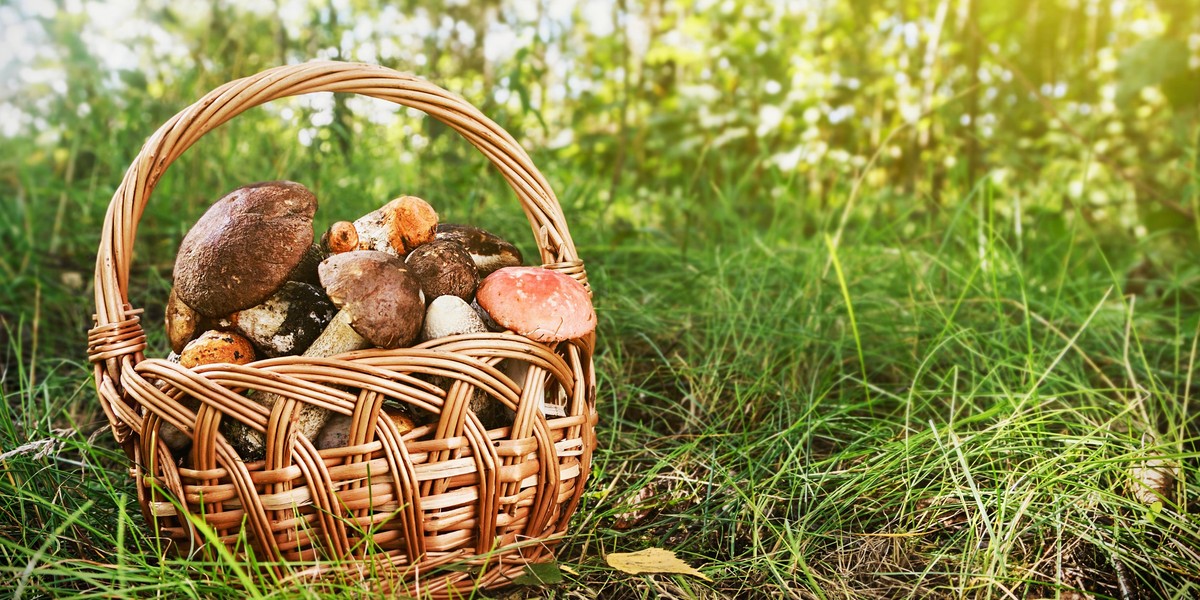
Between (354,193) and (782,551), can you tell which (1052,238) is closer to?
(782,551)

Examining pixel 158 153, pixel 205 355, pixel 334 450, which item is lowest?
pixel 334 450

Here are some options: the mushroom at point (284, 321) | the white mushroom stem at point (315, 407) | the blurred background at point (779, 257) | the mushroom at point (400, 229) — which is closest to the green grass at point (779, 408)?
the blurred background at point (779, 257)

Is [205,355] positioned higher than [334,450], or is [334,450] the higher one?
[205,355]

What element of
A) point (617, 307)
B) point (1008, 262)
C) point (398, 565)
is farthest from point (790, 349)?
point (398, 565)

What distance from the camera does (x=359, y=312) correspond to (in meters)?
1.03

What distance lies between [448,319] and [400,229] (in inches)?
8.8

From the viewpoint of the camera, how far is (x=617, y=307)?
6.93 feet

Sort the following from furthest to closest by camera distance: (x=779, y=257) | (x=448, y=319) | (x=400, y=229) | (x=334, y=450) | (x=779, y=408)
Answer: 1. (x=779, y=257)
2. (x=779, y=408)
3. (x=400, y=229)
4. (x=448, y=319)
5. (x=334, y=450)

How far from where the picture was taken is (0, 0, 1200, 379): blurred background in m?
2.54

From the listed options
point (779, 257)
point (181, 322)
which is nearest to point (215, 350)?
point (181, 322)

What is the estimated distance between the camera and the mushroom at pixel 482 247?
1.34 m

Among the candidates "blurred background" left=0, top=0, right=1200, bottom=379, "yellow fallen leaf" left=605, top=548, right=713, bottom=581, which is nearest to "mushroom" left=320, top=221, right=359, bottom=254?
"yellow fallen leaf" left=605, top=548, right=713, bottom=581

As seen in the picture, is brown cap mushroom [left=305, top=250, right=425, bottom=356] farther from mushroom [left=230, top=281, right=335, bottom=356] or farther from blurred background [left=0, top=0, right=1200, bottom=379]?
blurred background [left=0, top=0, right=1200, bottom=379]

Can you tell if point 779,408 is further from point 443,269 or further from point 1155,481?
point 443,269
